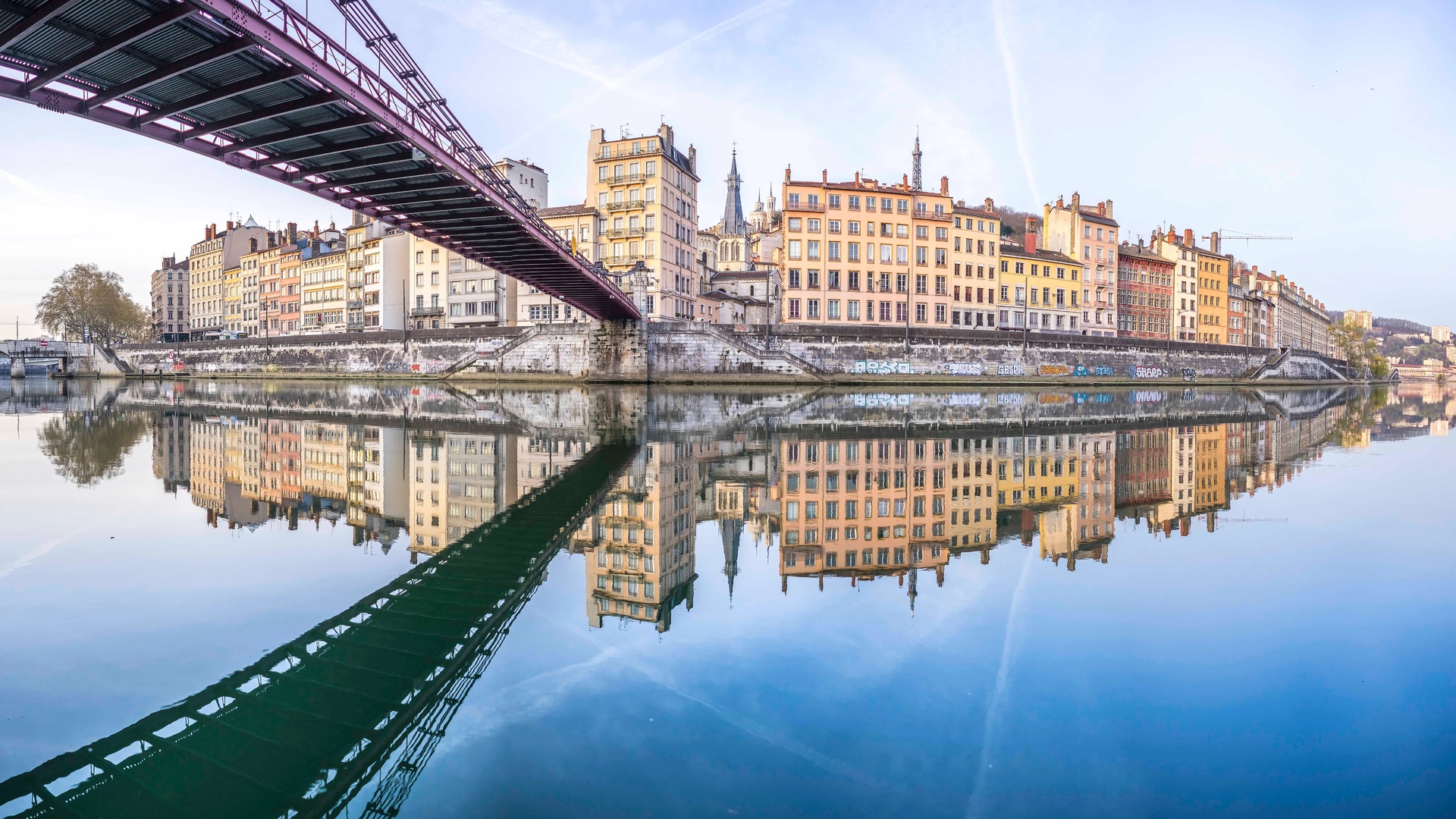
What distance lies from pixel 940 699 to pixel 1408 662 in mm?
3807

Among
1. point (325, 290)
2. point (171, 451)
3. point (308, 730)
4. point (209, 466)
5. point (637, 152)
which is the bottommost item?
point (308, 730)

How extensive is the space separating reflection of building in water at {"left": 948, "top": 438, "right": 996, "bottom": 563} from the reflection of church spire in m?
2.67

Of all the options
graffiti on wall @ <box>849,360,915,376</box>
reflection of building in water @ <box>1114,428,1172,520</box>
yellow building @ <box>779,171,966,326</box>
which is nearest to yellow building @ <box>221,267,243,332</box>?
yellow building @ <box>779,171,966,326</box>

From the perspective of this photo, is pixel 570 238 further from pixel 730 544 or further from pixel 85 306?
pixel 85 306

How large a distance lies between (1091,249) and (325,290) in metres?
82.0

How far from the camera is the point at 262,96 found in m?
15.8

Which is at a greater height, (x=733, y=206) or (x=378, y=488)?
(x=733, y=206)

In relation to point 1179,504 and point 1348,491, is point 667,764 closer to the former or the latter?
point 1179,504

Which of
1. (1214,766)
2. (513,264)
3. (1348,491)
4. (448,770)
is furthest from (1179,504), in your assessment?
(513,264)

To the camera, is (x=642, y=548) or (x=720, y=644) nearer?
(x=720, y=644)

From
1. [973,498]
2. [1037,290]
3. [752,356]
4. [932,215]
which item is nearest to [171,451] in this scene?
[973,498]

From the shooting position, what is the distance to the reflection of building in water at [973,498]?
10047 mm

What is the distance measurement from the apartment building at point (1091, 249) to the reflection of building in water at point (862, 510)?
223 feet

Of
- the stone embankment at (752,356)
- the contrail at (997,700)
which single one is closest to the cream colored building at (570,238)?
the stone embankment at (752,356)
